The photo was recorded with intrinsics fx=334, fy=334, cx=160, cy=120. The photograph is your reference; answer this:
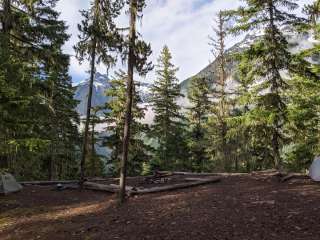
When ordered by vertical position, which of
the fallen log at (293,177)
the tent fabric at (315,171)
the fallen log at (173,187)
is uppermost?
the tent fabric at (315,171)

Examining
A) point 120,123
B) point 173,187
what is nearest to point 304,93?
point 173,187

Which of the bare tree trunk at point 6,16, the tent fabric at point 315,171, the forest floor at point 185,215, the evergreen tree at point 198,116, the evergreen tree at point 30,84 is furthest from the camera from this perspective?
the evergreen tree at point 198,116

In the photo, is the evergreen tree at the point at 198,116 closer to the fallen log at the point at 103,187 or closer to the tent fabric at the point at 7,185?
the fallen log at the point at 103,187

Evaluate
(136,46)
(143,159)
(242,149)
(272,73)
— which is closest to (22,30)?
(136,46)

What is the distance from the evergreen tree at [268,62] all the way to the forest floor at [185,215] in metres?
3.10

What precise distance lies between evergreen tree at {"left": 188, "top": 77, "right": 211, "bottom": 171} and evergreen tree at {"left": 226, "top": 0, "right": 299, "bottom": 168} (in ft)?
59.4

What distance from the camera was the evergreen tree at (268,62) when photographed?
17734mm

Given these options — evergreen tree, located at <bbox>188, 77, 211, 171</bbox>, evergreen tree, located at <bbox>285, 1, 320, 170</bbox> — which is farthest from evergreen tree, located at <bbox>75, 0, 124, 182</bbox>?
evergreen tree, located at <bbox>188, 77, 211, 171</bbox>

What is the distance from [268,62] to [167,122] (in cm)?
1913

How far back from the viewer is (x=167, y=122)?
3619 centimetres

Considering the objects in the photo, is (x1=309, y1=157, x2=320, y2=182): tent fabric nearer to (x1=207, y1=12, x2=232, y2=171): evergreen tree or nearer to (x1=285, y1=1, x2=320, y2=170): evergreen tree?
(x1=285, y1=1, x2=320, y2=170): evergreen tree

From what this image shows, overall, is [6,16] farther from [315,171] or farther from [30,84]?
[315,171]

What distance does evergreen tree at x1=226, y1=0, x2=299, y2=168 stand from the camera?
58.2ft

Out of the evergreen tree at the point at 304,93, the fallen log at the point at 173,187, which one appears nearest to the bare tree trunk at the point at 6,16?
the fallen log at the point at 173,187
